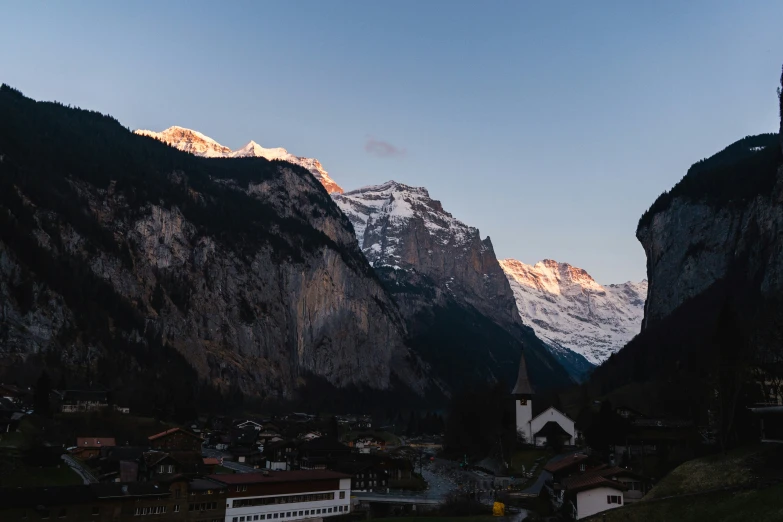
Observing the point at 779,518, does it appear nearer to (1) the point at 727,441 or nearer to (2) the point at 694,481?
(2) the point at 694,481

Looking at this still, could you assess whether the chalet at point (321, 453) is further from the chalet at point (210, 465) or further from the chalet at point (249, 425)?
the chalet at point (249, 425)

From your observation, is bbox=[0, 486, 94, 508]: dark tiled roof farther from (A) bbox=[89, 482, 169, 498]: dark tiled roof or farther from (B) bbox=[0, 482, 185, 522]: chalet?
(A) bbox=[89, 482, 169, 498]: dark tiled roof

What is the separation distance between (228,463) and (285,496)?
110ft

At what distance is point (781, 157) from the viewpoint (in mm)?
155000

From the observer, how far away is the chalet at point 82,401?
4511 inches

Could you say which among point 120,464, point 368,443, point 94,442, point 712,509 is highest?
point 712,509

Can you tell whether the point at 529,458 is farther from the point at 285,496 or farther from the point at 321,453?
the point at 285,496

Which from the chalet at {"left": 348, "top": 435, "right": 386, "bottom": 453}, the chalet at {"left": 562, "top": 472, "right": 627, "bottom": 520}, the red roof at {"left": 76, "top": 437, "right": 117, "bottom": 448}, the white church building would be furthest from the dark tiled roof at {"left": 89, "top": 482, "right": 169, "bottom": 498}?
the chalet at {"left": 348, "top": 435, "right": 386, "bottom": 453}

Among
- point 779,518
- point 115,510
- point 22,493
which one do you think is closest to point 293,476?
point 115,510

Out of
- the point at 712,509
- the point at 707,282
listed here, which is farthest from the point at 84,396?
the point at 707,282

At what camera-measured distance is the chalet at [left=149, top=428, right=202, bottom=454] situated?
3826 inches

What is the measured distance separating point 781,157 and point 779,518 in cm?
13938

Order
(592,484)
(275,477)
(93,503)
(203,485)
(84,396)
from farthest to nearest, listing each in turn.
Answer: (84,396) < (275,477) < (203,485) < (93,503) < (592,484)

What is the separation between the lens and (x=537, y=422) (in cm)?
11494
